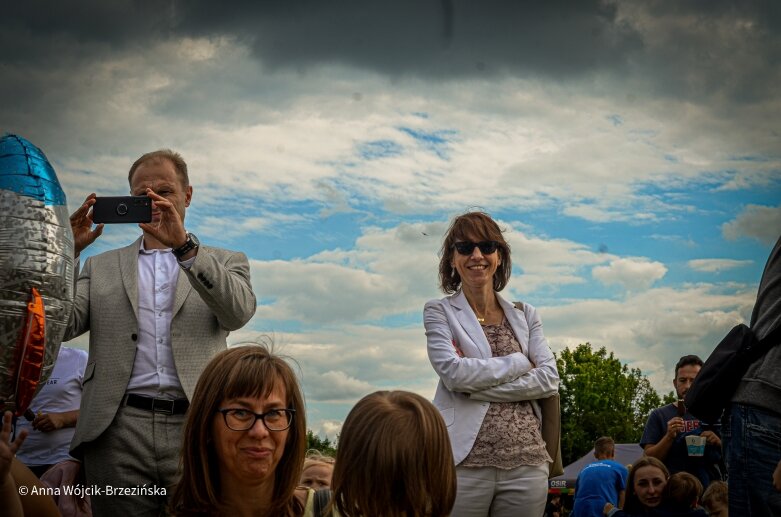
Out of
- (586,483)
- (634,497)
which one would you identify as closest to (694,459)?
(634,497)

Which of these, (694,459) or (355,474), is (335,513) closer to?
(355,474)

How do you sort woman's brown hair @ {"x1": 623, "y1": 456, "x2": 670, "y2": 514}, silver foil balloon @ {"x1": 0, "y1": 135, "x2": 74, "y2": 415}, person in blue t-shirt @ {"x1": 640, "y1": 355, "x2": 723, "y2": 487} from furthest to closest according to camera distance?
1. person in blue t-shirt @ {"x1": 640, "y1": 355, "x2": 723, "y2": 487}
2. woman's brown hair @ {"x1": 623, "y1": 456, "x2": 670, "y2": 514}
3. silver foil balloon @ {"x1": 0, "y1": 135, "x2": 74, "y2": 415}

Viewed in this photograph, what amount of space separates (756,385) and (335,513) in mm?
1939

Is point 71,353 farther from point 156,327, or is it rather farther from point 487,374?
point 487,374

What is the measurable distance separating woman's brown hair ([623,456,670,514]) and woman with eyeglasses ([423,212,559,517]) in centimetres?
330

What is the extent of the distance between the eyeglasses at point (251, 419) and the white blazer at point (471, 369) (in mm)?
2005

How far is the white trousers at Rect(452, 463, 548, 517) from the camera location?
4.96 m

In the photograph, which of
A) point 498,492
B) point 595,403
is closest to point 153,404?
point 498,492

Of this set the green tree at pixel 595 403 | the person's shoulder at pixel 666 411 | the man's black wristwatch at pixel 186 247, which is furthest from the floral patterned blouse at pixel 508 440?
the green tree at pixel 595 403

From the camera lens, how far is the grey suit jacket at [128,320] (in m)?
4.55

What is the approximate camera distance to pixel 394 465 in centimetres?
299

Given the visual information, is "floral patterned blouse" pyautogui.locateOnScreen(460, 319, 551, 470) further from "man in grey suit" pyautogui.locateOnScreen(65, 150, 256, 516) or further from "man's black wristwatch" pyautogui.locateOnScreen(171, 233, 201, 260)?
"man's black wristwatch" pyautogui.locateOnScreen(171, 233, 201, 260)

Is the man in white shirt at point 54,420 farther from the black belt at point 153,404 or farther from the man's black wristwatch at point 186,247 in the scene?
the man's black wristwatch at point 186,247

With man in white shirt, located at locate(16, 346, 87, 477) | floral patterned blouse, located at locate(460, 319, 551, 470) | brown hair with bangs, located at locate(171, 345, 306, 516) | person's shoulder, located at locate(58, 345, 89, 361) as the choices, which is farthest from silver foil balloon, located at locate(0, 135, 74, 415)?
person's shoulder, located at locate(58, 345, 89, 361)
